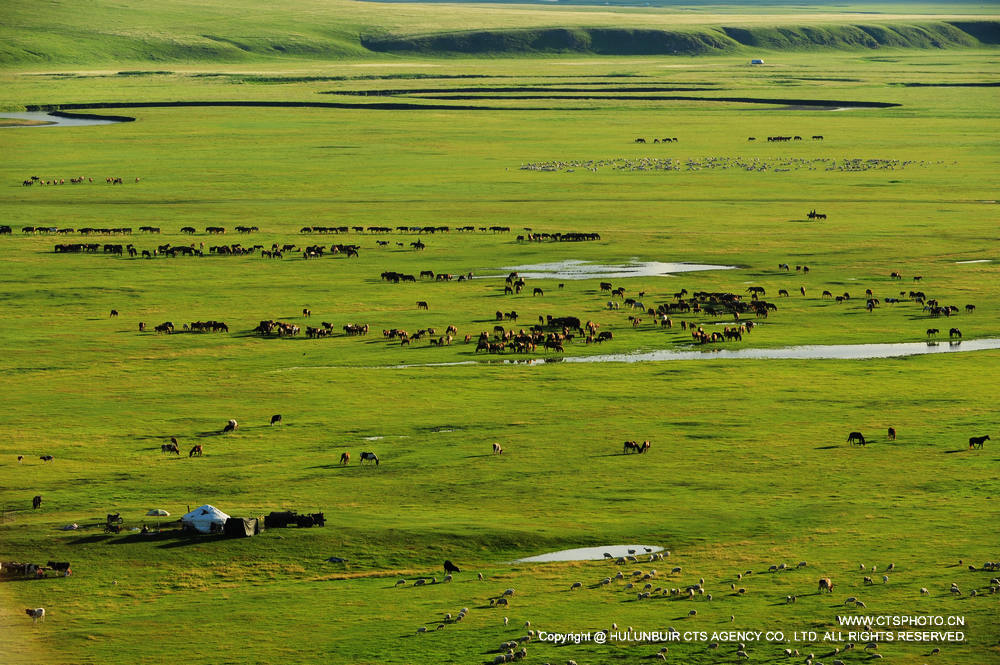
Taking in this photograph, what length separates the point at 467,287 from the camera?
242 feet

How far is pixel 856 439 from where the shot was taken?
44.1 meters

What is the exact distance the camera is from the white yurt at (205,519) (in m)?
35.2

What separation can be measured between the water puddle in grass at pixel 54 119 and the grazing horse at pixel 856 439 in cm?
14518

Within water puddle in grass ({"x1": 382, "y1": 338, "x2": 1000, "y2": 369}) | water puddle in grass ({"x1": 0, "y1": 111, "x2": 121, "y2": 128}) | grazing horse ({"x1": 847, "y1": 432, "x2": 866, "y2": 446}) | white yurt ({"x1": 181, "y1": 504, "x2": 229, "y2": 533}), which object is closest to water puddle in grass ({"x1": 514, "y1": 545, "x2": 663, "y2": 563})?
white yurt ({"x1": 181, "y1": 504, "x2": 229, "y2": 533})

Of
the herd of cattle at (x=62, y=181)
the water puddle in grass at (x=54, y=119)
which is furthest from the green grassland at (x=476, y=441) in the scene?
the water puddle in grass at (x=54, y=119)

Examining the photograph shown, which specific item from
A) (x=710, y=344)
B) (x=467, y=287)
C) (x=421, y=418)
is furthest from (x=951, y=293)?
(x=421, y=418)

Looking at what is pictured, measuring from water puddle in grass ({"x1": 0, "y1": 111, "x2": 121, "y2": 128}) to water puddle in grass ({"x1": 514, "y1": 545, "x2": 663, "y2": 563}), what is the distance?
150 meters

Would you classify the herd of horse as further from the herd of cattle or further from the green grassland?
the herd of cattle

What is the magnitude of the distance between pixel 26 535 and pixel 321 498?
771 centimetres

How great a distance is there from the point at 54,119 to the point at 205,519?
15704 cm

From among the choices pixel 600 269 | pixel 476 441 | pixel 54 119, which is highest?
pixel 54 119

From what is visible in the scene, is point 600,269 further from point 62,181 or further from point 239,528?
point 62,181

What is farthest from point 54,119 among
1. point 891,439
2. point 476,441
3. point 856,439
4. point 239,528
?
point 239,528

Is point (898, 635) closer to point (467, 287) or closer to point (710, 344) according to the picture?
point (710, 344)
